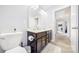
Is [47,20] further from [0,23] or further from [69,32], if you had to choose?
[0,23]

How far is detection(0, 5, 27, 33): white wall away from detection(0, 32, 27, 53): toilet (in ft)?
0.25

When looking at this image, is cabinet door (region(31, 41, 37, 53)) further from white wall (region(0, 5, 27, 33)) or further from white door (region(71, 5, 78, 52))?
white door (region(71, 5, 78, 52))

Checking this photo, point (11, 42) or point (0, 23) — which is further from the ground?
point (0, 23)

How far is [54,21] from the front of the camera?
4.77 ft

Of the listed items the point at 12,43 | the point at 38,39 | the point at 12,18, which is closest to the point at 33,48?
the point at 38,39

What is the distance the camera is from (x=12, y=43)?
1.39 m

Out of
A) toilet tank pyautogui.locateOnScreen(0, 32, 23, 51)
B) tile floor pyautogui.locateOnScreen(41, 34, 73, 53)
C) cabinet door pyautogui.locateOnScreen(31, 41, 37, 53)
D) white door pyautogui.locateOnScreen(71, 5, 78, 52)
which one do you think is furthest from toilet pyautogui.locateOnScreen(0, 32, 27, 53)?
white door pyautogui.locateOnScreen(71, 5, 78, 52)

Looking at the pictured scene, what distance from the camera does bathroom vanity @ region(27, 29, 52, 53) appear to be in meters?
1.41

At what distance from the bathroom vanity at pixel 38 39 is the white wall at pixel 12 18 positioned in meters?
0.17

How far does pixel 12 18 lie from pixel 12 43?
37cm
